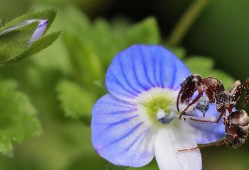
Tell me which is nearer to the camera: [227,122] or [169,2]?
[227,122]

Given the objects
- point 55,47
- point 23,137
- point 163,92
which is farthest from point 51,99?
point 163,92

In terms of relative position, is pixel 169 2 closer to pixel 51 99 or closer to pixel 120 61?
pixel 51 99

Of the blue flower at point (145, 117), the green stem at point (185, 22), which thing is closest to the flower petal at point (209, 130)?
the blue flower at point (145, 117)

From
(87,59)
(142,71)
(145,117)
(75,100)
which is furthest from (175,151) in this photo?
(87,59)

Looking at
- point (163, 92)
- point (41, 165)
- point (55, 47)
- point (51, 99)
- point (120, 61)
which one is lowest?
point (41, 165)

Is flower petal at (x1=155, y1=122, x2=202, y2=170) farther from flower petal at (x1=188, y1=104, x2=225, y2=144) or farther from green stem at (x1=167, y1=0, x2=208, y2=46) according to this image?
green stem at (x1=167, y1=0, x2=208, y2=46)

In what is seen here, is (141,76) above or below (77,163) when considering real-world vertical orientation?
above

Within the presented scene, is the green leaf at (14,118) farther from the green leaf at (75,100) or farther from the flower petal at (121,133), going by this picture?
the flower petal at (121,133)
